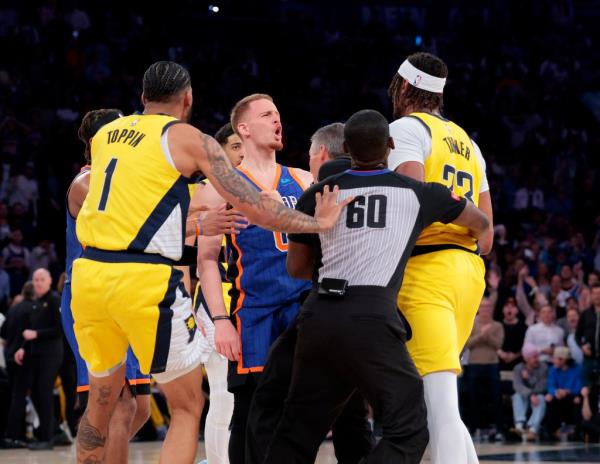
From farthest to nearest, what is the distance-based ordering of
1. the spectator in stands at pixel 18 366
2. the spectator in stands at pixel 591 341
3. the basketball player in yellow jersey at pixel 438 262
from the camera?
the spectator in stands at pixel 591 341, the spectator in stands at pixel 18 366, the basketball player in yellow jersey at pixel 438 262

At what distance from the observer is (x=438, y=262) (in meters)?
5.54

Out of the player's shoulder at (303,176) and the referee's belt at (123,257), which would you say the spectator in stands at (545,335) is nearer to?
the player's shoulder at (303,176)

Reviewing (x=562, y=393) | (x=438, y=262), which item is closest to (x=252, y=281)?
(x=438, y=262)

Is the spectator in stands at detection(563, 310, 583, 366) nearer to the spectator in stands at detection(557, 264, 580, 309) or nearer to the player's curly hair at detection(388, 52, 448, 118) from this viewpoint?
the spectator in stands at detection(557, 264, 580, 309)

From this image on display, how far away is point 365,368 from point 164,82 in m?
1.88

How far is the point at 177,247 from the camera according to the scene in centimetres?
568

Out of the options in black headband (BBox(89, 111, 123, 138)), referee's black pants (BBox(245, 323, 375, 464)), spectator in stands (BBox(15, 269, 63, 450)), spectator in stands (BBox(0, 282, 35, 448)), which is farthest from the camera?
spectator in stands (BBox(0, 282, 35, 448))

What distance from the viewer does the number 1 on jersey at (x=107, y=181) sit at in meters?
5.61

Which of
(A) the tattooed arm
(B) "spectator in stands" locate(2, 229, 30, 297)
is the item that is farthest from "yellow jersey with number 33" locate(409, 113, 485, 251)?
(B) "spectator in stands" locate(2, 229, 30, 297)

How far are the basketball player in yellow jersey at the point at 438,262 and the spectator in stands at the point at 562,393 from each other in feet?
30.0

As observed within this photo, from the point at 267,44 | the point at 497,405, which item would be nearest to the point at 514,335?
the point at 497,405

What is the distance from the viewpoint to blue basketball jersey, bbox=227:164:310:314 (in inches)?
245

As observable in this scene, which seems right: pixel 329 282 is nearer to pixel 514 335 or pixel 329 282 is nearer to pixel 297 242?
pixel 297 242

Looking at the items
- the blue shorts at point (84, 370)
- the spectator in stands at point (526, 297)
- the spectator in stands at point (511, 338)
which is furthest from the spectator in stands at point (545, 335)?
the blue shorts at point (84, 370)
